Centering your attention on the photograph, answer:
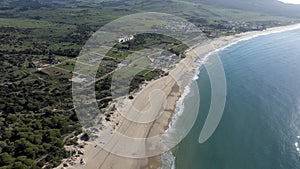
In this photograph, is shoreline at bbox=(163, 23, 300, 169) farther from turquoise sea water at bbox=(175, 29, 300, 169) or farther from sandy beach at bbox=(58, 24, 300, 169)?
turquoise sea water at bbox=(175, 29, 300, 169)

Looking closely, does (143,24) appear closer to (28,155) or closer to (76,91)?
(76,91)

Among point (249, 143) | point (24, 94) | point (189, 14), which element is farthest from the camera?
point (189, 14)

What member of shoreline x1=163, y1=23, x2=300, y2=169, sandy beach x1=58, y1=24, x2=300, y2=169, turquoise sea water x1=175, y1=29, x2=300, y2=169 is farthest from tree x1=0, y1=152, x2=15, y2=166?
shoreline x1=163, y1=23, x2=300, y2=169

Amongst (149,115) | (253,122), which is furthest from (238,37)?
(149,115)

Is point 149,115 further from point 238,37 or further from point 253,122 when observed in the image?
point 238,37

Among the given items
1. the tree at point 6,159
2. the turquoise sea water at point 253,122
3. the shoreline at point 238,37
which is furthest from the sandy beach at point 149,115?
the tree at point 6,159

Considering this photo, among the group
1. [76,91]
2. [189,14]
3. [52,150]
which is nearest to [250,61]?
[76,91]
